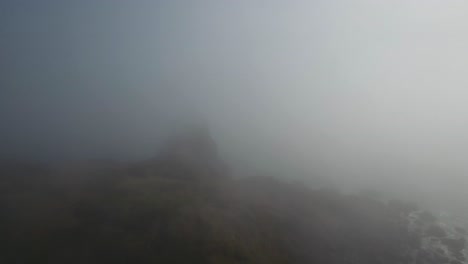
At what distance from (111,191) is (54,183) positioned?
6.84 m

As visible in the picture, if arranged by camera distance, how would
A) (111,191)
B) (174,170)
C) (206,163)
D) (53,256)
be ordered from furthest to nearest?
(206,163), (174,170), (111,191), (53,256)

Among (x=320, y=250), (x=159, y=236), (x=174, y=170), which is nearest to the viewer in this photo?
(x=159, y=236)

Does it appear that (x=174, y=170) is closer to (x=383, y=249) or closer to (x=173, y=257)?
(x=173, y=257)

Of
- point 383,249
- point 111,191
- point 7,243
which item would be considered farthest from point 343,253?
point 7,243

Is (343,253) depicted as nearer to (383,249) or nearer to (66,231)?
(383,249)

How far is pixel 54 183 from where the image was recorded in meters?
31.9

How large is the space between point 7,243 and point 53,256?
384cm

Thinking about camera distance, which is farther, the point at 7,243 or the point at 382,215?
the point at 382,215

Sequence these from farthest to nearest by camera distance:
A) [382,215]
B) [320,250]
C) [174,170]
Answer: [174,170]
[382,215]
[320,250]

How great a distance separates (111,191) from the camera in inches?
1164

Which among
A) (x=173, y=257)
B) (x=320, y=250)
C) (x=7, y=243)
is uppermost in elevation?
(x=320, y=250)

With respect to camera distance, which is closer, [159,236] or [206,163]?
[159,236]

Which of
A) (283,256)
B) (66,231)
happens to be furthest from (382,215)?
(66,231)

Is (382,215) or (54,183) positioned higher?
(382,215)
